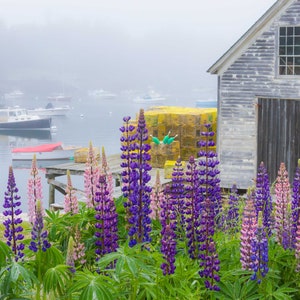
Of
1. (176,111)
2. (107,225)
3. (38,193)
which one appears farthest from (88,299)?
(176,111)

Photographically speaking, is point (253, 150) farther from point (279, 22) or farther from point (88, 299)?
point (88, 299)

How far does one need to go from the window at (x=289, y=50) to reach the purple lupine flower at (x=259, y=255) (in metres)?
15.0

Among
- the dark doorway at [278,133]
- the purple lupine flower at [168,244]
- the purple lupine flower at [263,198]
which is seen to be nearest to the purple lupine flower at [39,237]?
the purple lupine flower at [168,244]

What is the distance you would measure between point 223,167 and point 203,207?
47.7 ft

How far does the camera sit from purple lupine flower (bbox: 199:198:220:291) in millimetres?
5998

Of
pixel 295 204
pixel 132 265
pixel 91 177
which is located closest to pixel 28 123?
pixel 91 177

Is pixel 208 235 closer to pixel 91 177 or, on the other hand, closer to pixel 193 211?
pixel 193 211

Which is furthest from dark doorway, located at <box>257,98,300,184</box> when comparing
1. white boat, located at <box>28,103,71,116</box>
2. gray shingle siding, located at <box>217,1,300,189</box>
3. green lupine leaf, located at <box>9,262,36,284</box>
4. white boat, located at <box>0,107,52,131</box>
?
white boat, located at <box>28,103,71,116</box>

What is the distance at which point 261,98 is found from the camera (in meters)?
20.6

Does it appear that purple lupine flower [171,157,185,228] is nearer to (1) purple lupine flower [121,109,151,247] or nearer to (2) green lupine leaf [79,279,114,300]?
(1) purple lupine flower [121,109,151,247]

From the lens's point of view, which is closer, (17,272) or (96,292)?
(96,292)

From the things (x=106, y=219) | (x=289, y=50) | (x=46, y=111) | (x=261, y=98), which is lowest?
(x=106, y=219)

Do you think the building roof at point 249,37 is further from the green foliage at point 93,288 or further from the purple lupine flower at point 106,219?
the green foliage at point 93,288

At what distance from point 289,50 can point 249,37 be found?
3.93 ft
